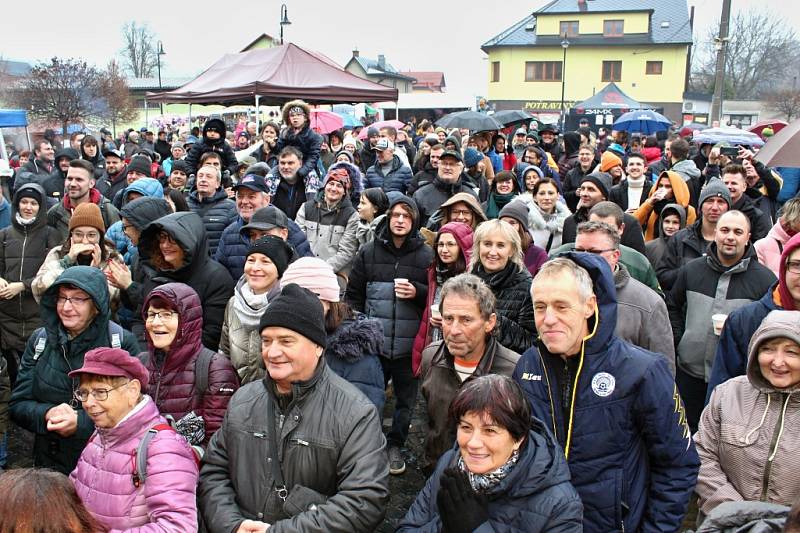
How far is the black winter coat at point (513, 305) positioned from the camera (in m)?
3.96

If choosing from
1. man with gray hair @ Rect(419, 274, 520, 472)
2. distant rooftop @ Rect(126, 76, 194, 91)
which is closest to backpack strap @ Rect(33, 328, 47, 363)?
man with gray hair @ Rect(419, 274, 520, 472)

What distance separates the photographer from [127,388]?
111 inches

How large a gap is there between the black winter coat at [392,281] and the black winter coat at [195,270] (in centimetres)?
107

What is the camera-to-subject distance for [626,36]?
168 ft

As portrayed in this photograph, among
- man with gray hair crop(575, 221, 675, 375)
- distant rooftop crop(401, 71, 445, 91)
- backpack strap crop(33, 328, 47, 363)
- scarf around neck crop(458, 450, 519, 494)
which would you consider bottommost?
scarf around neck crop(458, 450, 519, 494)

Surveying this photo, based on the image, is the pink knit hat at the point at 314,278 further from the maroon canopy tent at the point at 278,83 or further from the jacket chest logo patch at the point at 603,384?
the maroon canopy tent at the point at 278,83

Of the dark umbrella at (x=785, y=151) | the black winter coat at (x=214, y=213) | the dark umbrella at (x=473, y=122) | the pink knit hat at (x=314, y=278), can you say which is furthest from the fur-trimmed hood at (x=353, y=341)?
the dark umbrella at (x=473, y=122)

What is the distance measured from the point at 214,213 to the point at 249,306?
2.64 m

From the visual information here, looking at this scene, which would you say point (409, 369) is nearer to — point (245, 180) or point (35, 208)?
point (245, 180)

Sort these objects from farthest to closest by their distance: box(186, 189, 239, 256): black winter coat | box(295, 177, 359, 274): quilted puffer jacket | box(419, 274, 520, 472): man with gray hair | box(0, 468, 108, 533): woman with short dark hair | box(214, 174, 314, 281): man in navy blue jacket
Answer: box(295, 177, 359, 274): quilted puffer jacket → box(186, 189, 239, 256): black winter coat → box(214, 174, 314, 281): man in navy blue jacket → box(419, 274, 520, 472): man with gray hair → box(0, 468, 108, 533): woman with short dark hair

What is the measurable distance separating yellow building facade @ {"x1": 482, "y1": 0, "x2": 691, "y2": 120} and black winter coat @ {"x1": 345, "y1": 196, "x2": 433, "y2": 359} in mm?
50557

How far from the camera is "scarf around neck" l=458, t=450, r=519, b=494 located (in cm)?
235

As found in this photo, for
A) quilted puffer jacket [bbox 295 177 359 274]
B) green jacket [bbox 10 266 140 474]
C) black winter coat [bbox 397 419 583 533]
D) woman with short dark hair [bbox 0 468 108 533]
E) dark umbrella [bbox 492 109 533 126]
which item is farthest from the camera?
dark umbrella [bbox 492 109 533 126]

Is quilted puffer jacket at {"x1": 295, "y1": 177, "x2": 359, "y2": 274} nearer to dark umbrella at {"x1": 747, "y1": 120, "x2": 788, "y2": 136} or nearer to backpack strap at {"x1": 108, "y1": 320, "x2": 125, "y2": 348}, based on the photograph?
backpack strap at {"x1": 108, "y1": 320, "x2": 125, "y2": 348}
